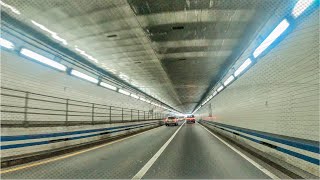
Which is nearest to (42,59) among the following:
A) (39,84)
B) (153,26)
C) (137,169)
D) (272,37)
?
(39,84)

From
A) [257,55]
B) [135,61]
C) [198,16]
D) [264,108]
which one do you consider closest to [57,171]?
[198,16]

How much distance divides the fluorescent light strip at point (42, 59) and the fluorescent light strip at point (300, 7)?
365 inches

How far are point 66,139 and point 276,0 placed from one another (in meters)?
9.99

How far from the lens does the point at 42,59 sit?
12203mm

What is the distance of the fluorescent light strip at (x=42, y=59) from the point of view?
11.1 metres

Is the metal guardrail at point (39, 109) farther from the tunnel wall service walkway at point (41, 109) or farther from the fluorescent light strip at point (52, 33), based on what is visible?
the fluorescent light strip at point (52, 33)

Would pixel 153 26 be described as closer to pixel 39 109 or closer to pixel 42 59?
pixel 42 59

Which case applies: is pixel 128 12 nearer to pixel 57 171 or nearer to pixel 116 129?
pixel 57 171

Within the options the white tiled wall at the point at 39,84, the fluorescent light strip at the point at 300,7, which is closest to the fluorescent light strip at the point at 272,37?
the fluorescent light strip at the point at 300,7

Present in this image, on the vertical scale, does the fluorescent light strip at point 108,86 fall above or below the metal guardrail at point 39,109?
above

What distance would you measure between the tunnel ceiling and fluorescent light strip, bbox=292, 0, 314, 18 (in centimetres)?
101

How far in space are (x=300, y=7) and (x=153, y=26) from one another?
17.4ft

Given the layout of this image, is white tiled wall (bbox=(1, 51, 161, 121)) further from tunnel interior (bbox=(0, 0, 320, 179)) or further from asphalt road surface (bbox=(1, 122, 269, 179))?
asphalt road surface (bbox=(1, 122, 269, 179))

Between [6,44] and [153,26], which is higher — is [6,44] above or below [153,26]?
below
